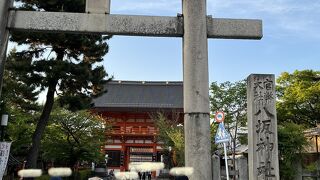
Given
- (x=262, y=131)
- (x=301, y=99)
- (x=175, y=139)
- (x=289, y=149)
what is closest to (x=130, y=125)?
(x=175, y=139)

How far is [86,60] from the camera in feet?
61.9

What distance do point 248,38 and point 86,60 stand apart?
1269cm

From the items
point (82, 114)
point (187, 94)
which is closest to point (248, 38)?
point (187, 94)

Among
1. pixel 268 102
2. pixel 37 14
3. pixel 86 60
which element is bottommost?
pixel 268 102

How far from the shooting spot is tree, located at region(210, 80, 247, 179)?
21.4 meters

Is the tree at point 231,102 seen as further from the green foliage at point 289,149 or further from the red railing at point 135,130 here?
the red railing at point 135,130

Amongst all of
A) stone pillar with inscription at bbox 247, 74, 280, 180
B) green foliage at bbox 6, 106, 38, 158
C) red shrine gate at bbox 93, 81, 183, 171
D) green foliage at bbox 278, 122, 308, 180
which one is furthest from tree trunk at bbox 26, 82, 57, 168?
red shrine gate at bbox 93, 81, 183, 171

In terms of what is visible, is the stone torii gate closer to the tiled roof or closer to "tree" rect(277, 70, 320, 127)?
"tree" rect(277, 70, 320, 127)

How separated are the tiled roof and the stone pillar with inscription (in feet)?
116

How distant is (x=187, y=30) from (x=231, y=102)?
14950 mm

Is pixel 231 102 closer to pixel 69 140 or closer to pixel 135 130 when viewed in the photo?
pixel 69 140

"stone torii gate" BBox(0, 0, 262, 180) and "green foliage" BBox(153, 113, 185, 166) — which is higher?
"stone torii gate" BBox(0, 0, 262, 180)

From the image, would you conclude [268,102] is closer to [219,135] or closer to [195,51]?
[195,51]

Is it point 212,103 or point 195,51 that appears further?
point 212,103
